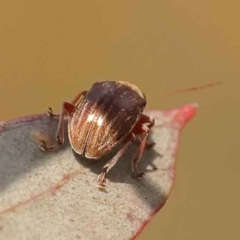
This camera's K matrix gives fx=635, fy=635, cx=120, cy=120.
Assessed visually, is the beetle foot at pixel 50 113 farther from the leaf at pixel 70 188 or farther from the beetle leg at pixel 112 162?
the beetle leg at pixel 112 162

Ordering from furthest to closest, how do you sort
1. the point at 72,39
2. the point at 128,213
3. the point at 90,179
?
the point at 72,39 < the point at 90,179 < the point at 128,213

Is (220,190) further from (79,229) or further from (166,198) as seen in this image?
(79,229)

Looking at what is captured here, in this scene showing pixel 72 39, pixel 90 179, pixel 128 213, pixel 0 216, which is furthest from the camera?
pixel 72 39

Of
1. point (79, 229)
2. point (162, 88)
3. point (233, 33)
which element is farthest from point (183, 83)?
point (79, 229)

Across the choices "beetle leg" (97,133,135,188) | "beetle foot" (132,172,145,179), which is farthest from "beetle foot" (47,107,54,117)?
"beetle foot" (132,172,145,179)

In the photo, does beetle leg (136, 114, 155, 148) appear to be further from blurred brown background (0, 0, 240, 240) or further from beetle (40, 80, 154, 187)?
blurred brown background (0, 0, 240, 240)

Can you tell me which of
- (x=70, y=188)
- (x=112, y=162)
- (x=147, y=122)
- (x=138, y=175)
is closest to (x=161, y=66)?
(x=147, y=122)
